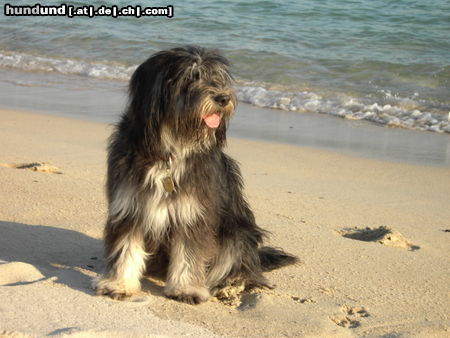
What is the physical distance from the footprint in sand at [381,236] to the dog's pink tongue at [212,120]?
218 centimetres

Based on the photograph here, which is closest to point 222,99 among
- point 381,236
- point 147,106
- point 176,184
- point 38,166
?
point 147,106

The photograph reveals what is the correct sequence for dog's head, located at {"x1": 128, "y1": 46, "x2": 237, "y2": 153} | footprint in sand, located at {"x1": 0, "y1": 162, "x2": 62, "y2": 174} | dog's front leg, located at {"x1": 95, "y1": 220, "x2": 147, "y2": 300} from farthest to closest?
footprint in sand, located at {"x1": 0, "y1": 162, "x2": 62, "y2": 174} → dog's front leg, located at {"x1": 95, "y1": 220, "x2": 147, "y2": 300} → dog's head, located at {"x1": 128, "y1": 46, "x2": 237, "y2": 153}

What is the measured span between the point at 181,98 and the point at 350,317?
1487mm

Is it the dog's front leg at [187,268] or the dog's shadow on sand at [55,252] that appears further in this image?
the dog's shadow on sand at [55,252]

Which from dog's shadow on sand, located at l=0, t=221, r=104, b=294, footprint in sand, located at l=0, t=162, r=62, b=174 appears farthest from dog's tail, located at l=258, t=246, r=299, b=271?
footprint in sand, located at l=0, t=162, r=62, b=174

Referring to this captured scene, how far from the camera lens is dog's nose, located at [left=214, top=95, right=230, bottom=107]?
3620 millimetres

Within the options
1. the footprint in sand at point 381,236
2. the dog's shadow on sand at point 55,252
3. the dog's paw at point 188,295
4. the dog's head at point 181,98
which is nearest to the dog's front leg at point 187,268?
the dog's paw at point 188,295

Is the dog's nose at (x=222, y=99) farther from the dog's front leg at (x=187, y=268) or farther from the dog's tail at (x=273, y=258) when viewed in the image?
the dog's tail at (x=273, y=258)

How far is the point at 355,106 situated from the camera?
10.3 metres

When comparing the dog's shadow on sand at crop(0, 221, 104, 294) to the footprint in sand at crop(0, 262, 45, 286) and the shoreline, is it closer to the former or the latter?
the footprint in sand at crop(0, 262, 45, 286)

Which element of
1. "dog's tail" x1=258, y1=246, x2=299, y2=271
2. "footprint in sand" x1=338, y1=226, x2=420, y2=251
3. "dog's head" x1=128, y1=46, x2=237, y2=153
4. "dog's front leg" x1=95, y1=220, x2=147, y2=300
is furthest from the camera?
"footprint in sand" x1=338, y1=226, x2=420, y2=251

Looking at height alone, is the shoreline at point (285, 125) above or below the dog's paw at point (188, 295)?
below

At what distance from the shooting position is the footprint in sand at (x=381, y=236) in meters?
5.32

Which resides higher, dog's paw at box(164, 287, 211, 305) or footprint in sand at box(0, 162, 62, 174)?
dog's paw at box(164, 287, 211, 305)
